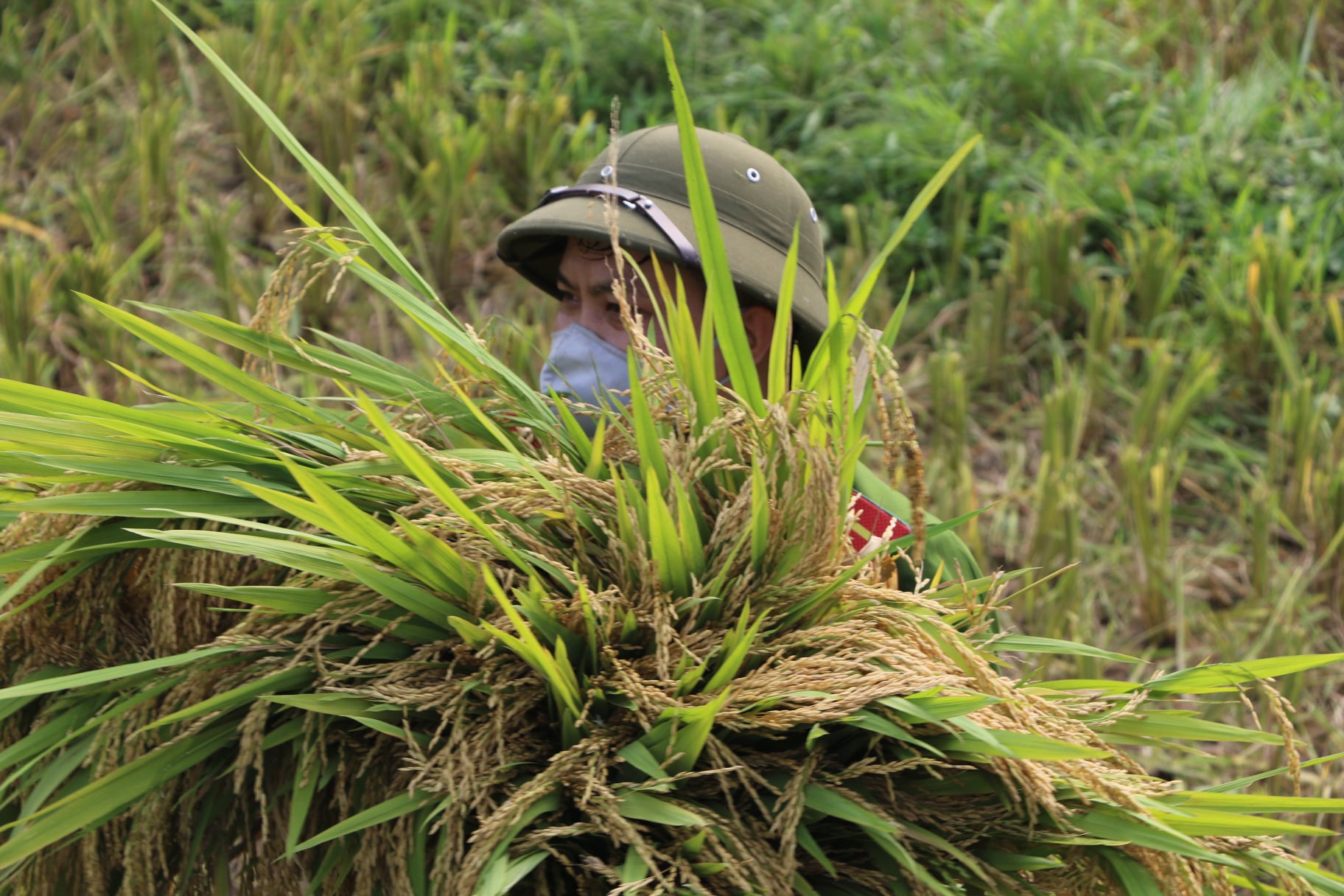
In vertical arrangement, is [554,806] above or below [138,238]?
above

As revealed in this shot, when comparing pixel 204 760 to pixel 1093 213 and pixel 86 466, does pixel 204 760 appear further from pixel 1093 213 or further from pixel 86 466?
pixel 1093 213

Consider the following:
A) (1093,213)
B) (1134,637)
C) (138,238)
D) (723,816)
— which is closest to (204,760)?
(723,816)

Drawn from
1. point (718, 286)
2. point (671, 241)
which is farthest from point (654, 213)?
point (718, 286)

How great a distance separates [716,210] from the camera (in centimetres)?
160

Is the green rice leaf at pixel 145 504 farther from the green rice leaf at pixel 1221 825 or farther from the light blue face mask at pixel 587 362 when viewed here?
the green rice leaf at pixel 1221 825

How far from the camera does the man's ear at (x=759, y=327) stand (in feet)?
5.53

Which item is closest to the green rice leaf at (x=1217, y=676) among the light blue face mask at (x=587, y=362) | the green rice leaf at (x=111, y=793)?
the light blue face mask at (x=587, y=362)

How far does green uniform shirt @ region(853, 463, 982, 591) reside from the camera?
1.69 metres

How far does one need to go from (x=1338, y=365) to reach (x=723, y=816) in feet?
10.6

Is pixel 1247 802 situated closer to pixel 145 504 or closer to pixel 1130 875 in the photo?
pixel 1130 875

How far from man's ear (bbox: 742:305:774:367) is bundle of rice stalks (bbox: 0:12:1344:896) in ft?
1.88

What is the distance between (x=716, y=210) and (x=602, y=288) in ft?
0.61

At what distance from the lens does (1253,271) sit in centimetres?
Result: 342

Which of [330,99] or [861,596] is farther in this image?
[330,99]
